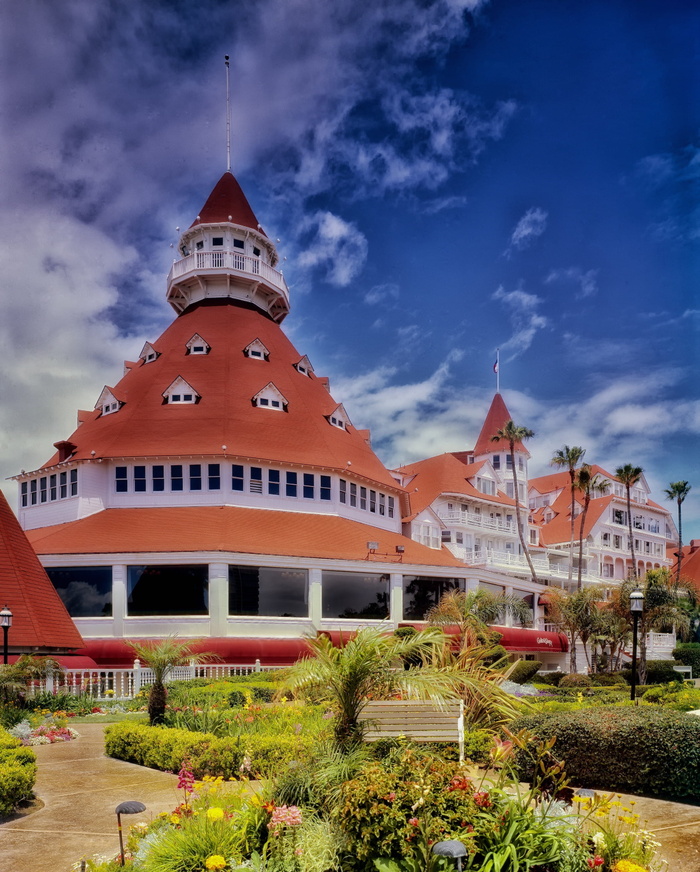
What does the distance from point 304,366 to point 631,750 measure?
43940 mm

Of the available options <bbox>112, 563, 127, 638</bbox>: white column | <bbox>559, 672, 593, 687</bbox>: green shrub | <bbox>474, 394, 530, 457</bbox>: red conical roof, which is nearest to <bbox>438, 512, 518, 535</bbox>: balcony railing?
<bbox>474, 394, 530, 457</bbox>: red conical roof

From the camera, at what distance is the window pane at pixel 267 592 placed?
36781 millimetres

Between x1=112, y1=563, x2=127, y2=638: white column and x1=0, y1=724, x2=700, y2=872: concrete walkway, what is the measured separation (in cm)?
2219

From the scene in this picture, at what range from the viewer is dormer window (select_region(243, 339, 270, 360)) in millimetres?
49125

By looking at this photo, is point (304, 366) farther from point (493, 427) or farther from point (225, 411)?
point (493, 427)

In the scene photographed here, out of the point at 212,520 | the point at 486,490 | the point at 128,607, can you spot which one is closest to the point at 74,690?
the point at 128,607

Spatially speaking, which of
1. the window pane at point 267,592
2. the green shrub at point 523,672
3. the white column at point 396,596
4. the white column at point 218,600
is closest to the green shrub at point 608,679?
the green shrub at point 523,672

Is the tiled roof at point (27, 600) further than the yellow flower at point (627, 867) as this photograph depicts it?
Yes

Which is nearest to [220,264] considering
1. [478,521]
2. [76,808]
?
[478,521]

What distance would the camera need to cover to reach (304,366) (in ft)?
175

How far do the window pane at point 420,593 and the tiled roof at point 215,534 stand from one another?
1002 millimetres

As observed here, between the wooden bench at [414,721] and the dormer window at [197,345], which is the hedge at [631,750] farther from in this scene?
the dormer window at [197,345]

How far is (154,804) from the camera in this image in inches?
422

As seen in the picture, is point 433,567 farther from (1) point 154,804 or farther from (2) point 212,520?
(1) point 154,804
